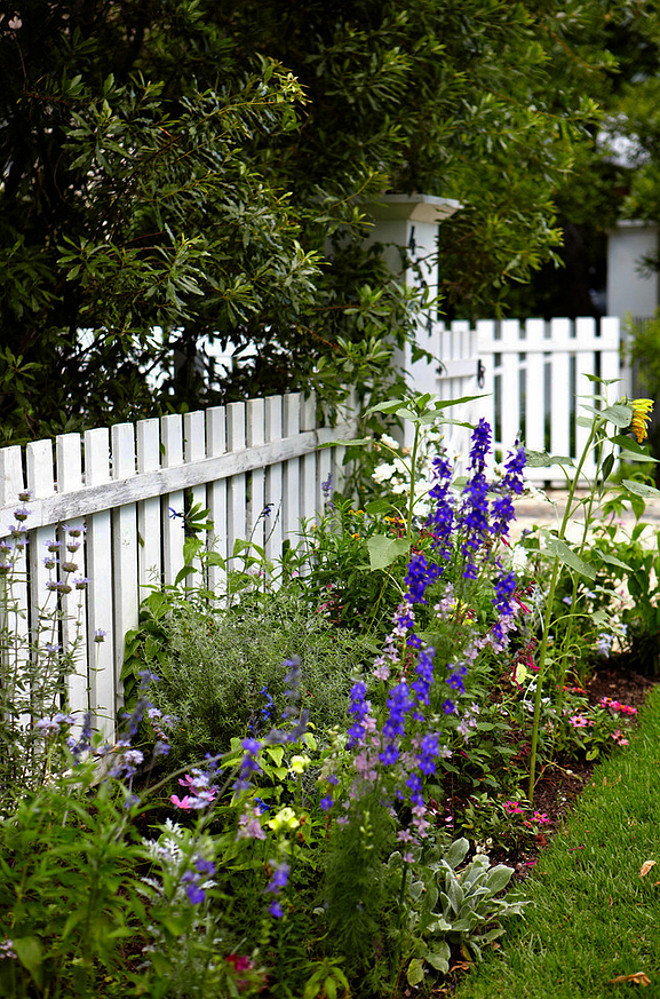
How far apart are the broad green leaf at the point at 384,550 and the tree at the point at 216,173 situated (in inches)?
37.3

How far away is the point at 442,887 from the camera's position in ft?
8.03

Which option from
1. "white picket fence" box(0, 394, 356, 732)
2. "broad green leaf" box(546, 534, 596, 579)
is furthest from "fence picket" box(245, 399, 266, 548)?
→ "broad green leaf" box(546, 534, 596, 579)

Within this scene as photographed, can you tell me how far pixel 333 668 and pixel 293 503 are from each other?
126 centimetres

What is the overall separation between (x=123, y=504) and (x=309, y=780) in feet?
3.26

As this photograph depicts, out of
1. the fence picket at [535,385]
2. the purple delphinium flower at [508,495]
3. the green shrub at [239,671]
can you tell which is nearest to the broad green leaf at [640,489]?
the purple delphinium flower at [508,495]

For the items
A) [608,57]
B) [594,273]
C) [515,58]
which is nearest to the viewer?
[515,58]

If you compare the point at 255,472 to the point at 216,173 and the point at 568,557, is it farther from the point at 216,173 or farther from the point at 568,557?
the point at 568,557

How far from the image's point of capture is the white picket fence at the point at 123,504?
8.95ft

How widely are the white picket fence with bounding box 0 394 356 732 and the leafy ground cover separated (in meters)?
0.10

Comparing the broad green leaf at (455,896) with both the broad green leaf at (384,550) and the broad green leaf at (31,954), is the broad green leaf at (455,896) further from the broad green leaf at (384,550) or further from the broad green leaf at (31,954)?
the broad green leaf at (31,954)

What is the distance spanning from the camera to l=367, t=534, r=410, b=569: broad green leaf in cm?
268

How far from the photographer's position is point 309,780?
2586mm

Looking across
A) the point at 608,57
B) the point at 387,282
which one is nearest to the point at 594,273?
the point at 608,57

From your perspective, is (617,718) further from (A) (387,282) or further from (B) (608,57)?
(B) (608,57)
